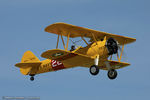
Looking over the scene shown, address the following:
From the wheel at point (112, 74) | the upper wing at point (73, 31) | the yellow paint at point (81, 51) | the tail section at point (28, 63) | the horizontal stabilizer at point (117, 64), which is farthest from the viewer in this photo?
the tail section at point (28, 63)

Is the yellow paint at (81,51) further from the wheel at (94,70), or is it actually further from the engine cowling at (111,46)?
the wheel at (94,70)

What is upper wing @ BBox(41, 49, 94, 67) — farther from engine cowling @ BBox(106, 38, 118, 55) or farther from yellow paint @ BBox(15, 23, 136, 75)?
engine cowling @ BBox(106, 38, 118, 55)

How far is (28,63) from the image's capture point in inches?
1053

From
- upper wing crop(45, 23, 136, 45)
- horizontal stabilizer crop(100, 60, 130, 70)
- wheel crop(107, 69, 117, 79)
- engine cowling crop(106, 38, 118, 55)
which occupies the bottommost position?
wheel crop(107, 69, 117, 79)

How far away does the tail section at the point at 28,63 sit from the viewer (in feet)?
87.0

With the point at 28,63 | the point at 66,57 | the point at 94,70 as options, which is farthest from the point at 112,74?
the point at 28,63

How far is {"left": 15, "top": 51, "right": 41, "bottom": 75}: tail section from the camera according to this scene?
2653 centimetres

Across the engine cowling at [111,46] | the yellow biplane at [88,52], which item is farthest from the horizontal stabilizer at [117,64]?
the engine cowling at [111,46]

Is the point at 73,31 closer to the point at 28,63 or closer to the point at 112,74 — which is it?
the point at 112,74

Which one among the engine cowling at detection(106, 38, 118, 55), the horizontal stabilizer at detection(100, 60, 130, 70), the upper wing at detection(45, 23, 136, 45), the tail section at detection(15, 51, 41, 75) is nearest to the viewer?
the upper wing at detection(45, 23, 136, 45)

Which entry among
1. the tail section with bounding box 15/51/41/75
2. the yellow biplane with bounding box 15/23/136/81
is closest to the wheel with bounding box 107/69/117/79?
the yellow biplane with bounding box 15/23/136/81

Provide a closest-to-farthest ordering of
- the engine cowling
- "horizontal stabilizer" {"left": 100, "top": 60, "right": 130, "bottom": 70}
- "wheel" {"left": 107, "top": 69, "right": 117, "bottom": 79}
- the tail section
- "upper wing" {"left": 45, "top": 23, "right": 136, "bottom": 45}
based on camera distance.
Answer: "upper wing" {"left": 45, "top": 23, "right": 136, "bottom": 45}
the engine cowling
"wheel" {"left": 107, "top": 69, "right": 117, "bottom": 79}
"horizontal stabilizer" {"left": 100, "top": 60, "right": 130, "bottom": 70}
the tail section

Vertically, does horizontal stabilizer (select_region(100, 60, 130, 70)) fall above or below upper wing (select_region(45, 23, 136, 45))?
below

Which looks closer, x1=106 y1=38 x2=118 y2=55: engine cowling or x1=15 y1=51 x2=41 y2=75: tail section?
x1=106 y1=38 x2=118 y2=55: engine cowling
